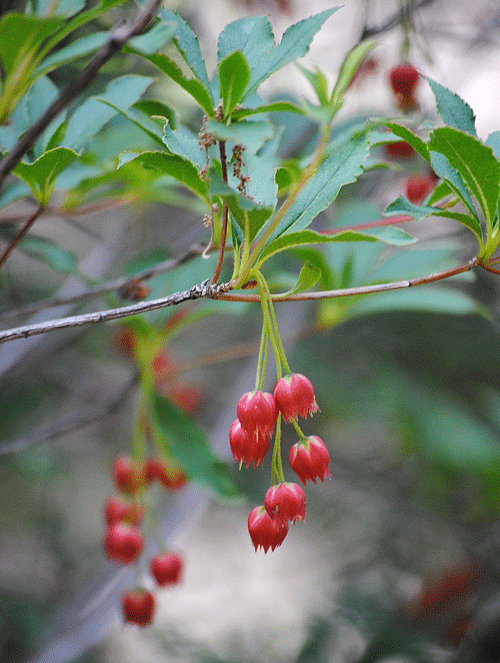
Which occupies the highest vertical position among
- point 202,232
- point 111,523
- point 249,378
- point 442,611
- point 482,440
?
point 202,232

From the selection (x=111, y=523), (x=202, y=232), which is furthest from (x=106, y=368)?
(x=111, y=523)

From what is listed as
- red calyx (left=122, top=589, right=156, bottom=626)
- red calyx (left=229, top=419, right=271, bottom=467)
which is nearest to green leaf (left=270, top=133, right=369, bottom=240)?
red calyx (left=229, top=419, right=271, bottom=467)

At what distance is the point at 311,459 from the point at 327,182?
0.38m

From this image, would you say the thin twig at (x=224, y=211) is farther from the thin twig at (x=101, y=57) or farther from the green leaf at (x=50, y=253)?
the green leaf at (x=50, y=253)

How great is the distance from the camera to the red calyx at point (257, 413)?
668 millimetres

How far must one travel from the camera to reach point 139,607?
1.19 meters

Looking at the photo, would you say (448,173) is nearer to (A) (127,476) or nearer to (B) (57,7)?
(B) (57,7)

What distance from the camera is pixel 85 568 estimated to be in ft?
9.73

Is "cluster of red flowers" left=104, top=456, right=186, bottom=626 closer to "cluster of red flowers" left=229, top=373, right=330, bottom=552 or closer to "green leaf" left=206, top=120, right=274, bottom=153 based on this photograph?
"cluster of red flowers" left=229, top=373, right=330, bottom=552

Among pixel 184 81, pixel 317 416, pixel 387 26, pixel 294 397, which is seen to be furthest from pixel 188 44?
pixel 317 416

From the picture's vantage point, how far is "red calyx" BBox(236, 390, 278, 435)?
668mm

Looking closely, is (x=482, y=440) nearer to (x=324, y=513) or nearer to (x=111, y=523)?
(x=324, y=513)

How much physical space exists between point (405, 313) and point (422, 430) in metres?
0.78

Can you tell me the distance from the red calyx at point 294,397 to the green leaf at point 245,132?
295 millimetres
